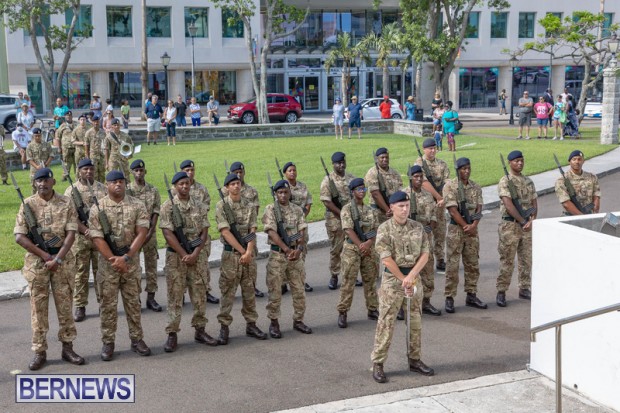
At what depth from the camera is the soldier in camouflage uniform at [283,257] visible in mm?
9586

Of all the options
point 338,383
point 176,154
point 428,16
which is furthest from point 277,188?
point 428,16

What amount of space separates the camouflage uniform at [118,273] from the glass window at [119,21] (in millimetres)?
40589

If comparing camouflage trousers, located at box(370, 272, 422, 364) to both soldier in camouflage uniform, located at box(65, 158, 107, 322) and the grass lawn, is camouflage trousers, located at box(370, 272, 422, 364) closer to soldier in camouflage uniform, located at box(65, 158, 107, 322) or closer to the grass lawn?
soldier in camouflage uniform, located at box(65, 158, 107, 322)

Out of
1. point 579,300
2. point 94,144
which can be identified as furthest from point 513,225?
point 94,144

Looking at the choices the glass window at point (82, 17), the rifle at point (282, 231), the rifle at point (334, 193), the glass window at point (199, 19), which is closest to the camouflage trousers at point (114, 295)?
the rifle at point (282, 231)

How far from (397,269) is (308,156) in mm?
17089

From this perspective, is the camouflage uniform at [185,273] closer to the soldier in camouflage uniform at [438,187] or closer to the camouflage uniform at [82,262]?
the camouflage uniform at [82,262]

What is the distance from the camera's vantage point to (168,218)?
366 inches

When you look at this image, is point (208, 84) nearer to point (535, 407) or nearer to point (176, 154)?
point (176, 154)

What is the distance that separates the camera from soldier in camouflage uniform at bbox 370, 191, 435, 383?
8.11m

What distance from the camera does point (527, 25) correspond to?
186 feet

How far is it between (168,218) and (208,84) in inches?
1674

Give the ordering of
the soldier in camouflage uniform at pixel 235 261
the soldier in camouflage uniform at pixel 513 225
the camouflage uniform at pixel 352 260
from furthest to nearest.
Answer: the soldier in camouflage uniform at pixel 513 225 < the camouflage uniform at pixel 352 260 < the soldier in camouflage uniform at pixel 235 261

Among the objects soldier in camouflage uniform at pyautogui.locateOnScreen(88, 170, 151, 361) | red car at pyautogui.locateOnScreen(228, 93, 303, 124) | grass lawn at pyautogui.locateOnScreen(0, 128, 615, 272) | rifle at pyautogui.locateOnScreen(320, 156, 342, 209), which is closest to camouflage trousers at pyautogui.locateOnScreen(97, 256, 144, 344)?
soldier in camouflage uniform at pyautogui.locateOnScreen(88, 170, 151, 361)
